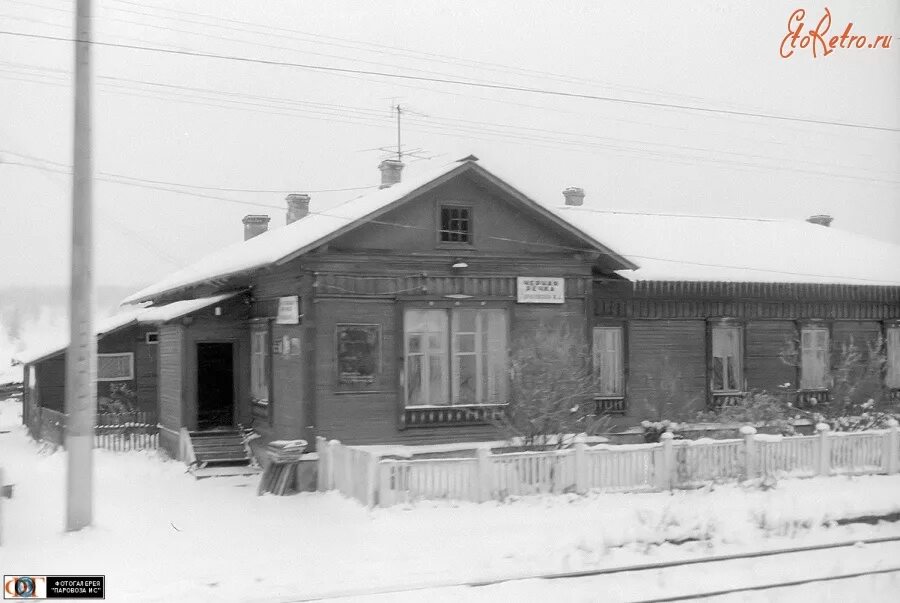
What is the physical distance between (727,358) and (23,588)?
16.9 meters

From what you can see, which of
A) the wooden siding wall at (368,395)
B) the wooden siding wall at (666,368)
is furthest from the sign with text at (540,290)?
the wooden siding wall at (666,368)

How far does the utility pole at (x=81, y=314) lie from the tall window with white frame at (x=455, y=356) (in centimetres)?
651

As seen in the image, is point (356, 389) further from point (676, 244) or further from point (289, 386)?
point (676, 244)

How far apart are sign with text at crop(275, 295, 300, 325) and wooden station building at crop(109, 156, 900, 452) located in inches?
2.1

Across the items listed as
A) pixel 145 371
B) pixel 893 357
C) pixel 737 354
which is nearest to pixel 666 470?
pixel 737 354

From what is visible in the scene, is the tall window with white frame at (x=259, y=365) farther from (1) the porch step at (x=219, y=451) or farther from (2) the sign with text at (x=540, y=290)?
(2) the sign with text at (x=540, y=290)

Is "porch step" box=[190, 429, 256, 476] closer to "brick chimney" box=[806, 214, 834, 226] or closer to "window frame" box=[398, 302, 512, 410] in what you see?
"window frame" box=[398, 302, 512, 410]

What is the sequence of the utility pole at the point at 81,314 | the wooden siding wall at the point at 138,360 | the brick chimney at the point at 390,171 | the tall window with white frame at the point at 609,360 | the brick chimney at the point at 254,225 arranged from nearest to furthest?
the utility pole at the point at 81,314
the tall window with white frame at the point at 609,360
the brick chimney at the point at 390,171
the wooden siding wall at the point at 138,360
the brick chimney at the point at 254,225

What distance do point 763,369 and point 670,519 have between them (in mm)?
10251

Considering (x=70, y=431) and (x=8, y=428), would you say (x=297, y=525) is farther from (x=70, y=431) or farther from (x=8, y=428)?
(x=8, y=428)

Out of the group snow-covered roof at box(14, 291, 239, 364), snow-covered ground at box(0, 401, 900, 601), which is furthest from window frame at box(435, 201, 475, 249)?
snow-covered roof at box(14, 291, 239, 364)

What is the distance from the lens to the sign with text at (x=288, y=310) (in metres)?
16.6

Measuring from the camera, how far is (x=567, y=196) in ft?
91.0

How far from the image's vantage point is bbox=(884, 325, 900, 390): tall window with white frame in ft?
75.7
